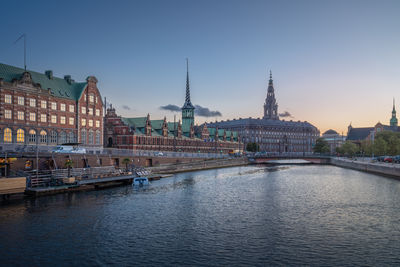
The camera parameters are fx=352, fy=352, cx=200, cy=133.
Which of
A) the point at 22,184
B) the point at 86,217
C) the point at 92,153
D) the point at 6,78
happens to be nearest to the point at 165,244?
the point at 86,217

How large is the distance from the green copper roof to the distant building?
83.8 feet

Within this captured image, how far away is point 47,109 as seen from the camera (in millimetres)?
74062

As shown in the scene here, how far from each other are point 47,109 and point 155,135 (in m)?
48.5

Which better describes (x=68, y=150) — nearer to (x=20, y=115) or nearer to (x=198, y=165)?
(x=20, y=115)

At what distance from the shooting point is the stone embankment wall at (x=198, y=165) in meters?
90.1

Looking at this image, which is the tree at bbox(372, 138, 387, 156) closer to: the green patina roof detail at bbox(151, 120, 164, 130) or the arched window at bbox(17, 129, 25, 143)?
the green patina roof detail at bbox(151, 120, 164, 130)

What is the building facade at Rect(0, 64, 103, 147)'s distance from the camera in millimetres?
66938

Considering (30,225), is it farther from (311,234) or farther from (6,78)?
(6,78)

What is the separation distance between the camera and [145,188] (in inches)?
2451

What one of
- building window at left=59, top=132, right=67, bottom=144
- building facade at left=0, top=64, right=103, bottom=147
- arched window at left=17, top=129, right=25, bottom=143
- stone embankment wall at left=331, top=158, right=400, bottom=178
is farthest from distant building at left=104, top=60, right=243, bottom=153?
stone embankment wall at left=331, top=158, right=400, bottom=178

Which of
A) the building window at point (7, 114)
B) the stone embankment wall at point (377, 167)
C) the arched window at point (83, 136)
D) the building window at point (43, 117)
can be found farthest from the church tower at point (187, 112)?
the building window at point (7, 114)

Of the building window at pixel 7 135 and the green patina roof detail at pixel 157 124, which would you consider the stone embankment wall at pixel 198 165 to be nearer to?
the green patina roof detail at pixel 157 124

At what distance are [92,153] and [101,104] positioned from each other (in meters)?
21.8

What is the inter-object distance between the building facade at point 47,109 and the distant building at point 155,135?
18528 mm
